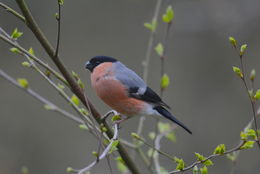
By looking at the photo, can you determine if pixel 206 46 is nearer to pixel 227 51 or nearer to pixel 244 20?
pixel 227 51

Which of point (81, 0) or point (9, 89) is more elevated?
point (81, 0)

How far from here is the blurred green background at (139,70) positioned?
17.0 ft

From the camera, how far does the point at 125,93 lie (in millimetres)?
2662

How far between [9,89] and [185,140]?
2535 millimetres

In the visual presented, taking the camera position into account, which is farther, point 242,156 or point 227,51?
point 227,51

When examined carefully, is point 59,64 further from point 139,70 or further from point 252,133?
point 139,70

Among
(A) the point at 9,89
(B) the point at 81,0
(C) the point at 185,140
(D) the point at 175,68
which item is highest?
(B) the point at 81,0

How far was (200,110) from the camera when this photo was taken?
5449 millimetres

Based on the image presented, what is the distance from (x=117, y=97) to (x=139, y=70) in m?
3.13

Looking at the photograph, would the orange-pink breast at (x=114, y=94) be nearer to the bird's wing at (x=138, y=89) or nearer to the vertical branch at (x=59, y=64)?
A: the bird's wing at (x=138, y=89)

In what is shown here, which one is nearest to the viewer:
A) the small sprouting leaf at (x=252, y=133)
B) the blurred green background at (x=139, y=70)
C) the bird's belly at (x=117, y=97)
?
the small sprouting leaf at (x=252, y=133)

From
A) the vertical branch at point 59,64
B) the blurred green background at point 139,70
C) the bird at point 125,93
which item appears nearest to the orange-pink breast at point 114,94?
the bird at point 125,93

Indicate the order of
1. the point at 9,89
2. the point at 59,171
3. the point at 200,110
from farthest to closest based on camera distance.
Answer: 1. the point at 9,89
2. the point at 200,110
3. the point at 59,171

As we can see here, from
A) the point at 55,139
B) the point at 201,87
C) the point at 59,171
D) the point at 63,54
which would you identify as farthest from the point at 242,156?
the point at 63,54
